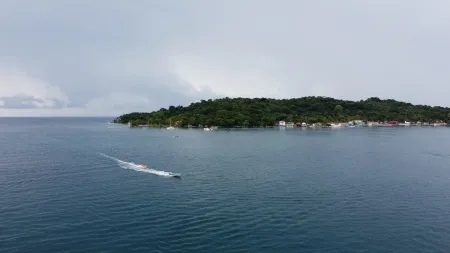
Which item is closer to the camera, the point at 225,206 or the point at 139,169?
the point at 225,206

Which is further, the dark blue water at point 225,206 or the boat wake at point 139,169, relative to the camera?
the boat wake at point 139,169

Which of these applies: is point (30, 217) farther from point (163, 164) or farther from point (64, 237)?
point (163, 164)

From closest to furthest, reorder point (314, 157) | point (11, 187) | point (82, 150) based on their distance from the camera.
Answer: point (11, 187) → point (314, 157) → point (82, 150)

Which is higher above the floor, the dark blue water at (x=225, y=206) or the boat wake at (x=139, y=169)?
the boat wake at (x=139, y=169)

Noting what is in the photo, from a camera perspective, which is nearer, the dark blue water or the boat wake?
the dark blue water

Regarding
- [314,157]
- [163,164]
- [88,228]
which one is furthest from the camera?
[314,157]

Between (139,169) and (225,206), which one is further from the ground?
(139,169)

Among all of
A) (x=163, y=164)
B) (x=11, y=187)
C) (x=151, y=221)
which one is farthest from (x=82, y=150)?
(x=151, y=221)

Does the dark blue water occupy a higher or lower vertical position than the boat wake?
lower
